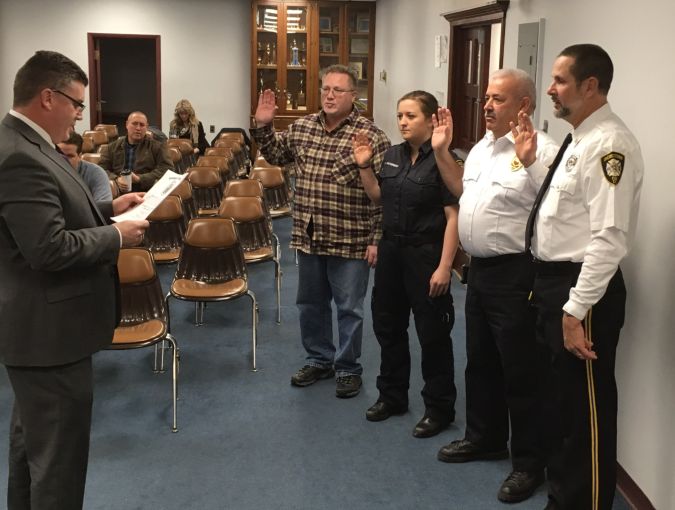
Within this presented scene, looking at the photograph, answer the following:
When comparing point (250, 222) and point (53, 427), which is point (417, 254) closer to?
point (53, 427)

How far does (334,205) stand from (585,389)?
1.61m

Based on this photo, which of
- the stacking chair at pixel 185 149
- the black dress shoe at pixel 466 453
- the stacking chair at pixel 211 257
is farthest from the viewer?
the stacking chair at pixel 185 149

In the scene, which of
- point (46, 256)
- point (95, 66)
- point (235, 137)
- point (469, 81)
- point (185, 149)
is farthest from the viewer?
point (95, 66)

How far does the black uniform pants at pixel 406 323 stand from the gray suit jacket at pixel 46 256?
1.56m

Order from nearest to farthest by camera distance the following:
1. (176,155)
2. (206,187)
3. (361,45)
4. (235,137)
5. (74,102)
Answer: (74,102), (206,187), (176,155), (235,137), (361,45)

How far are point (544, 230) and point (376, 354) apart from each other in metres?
2.19

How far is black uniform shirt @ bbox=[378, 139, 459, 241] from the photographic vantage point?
10.9 feet

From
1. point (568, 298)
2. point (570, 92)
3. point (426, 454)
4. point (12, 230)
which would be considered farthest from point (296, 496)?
point (570, 92)

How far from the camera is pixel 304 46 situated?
12.1 m

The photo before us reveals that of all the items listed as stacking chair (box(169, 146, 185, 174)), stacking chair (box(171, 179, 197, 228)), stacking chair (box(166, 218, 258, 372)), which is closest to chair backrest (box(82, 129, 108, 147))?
stacking chair (box(169, 146, 185, 174))

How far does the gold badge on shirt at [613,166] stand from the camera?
236 cm

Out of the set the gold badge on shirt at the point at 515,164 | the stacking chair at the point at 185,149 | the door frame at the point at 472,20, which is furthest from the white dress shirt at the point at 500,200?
the stacking chair at the point at 185,149

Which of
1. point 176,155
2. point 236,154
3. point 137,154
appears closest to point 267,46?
point 236,154

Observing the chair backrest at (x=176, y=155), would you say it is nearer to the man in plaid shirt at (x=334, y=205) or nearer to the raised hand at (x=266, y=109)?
the man in plaid shirt at (x=334, y=205)
